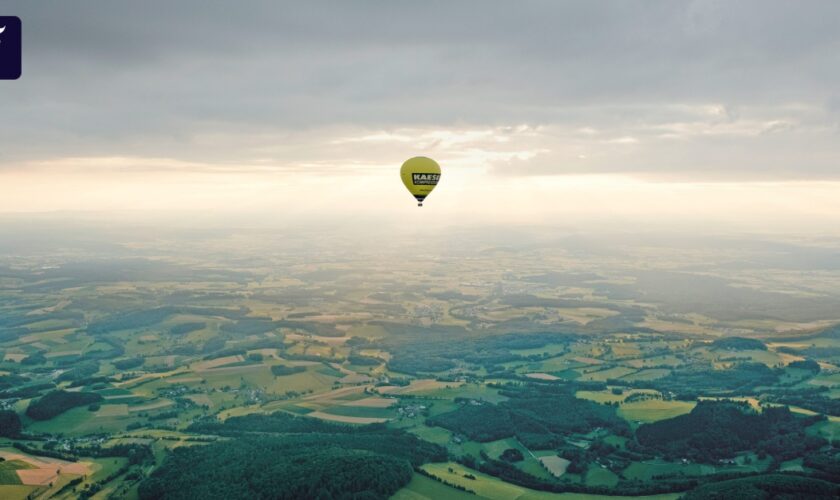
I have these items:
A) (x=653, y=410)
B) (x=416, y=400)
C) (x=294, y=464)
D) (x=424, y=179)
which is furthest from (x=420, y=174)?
(x=653, y=410)

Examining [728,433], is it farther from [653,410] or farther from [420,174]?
[420,174]

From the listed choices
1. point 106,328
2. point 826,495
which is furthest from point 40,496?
point 106,328

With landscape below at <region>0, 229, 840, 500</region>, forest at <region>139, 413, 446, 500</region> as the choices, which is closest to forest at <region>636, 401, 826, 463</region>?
landscape below at <region>0, 229, 840, 500</region>

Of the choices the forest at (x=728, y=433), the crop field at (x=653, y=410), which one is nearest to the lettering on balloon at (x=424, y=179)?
the forest at (x=728, y=433)

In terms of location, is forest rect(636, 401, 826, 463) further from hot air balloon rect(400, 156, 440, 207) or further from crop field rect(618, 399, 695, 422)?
hot air balloon rect(400, 156, 440, 207)

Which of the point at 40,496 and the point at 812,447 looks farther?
the point at 812,447

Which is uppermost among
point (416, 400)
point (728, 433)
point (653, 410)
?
point (653, 410)

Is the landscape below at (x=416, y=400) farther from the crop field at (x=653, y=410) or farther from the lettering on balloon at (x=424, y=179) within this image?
the lettering on balloon at (x=424, y=179)

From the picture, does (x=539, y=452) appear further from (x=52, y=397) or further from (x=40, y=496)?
(x=52, y=397)
